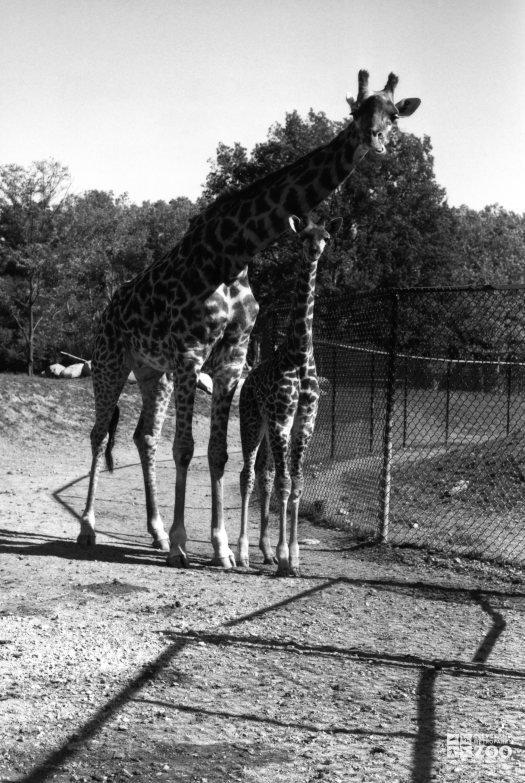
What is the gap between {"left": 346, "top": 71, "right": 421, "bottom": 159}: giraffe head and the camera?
6441 mm

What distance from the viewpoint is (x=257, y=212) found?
25.1ft

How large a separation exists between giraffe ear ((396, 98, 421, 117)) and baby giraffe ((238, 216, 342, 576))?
127 centimetres

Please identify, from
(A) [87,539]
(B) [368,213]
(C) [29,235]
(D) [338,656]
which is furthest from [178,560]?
(B) [368,213]

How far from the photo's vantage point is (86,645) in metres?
5.18

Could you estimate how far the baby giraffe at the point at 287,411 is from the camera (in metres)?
7.48

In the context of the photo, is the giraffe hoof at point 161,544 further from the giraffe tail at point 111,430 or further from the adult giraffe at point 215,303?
the giraffe tail at point 111,430

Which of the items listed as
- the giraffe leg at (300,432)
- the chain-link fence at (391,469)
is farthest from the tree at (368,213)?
the giraffe leg at (300,432)

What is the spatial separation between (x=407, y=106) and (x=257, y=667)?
408 centimetres

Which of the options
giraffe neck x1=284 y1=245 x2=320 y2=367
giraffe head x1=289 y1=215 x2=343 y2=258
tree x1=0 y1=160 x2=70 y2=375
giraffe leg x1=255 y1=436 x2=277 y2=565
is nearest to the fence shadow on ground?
giraffe leg x1=255 y1=436 x2=277 y2=565

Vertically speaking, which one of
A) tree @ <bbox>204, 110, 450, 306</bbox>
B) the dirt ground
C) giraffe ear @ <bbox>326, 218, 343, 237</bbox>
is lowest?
the dirt ground

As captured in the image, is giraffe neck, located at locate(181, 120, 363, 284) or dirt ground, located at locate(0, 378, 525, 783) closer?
dirt ground, located at locate(0, 378, 525, 783)

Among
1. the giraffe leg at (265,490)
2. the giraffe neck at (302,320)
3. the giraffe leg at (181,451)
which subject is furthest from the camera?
the giraffe leg at (265,490)

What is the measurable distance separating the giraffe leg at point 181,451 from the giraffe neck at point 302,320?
2.86 ft

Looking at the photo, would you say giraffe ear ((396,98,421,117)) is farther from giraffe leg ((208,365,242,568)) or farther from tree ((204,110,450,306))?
tree ((204,110,450,306))
